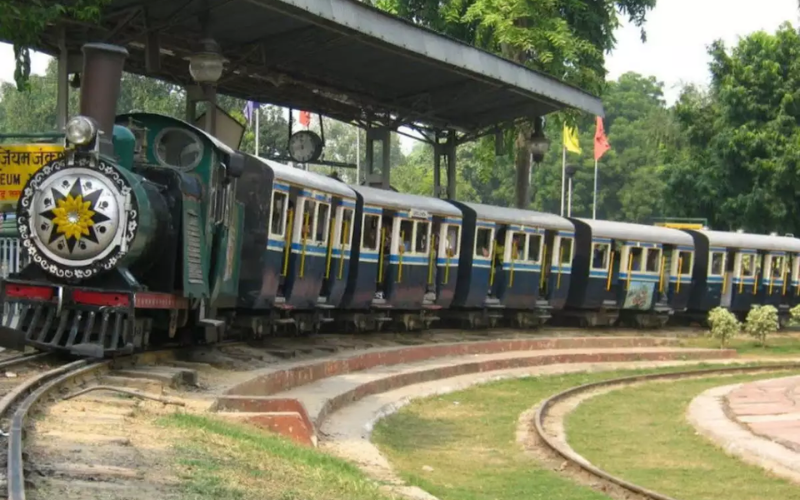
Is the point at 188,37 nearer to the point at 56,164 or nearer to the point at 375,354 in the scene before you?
the point at 375,354

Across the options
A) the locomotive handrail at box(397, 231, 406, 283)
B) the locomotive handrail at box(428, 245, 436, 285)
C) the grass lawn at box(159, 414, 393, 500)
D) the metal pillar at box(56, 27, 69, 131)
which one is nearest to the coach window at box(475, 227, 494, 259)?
the locomotive handrail at box(428, 245, 436, 285)

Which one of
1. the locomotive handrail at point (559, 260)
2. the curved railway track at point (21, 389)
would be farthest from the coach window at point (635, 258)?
the curved railway track at point (21, 389)

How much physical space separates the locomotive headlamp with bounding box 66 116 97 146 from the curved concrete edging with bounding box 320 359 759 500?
384 cm

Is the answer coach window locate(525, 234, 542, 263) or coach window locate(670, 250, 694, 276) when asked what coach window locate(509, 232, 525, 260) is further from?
coach window locate(670, 250, 694, 276)

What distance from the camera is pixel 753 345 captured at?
96.8 feet

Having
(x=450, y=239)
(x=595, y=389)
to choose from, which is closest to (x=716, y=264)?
(x=450, y=239)

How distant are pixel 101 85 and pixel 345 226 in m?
7.76

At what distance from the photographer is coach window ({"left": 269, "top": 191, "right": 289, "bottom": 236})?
1634 centimetres

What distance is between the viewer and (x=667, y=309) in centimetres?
3055

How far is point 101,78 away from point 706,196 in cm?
2967

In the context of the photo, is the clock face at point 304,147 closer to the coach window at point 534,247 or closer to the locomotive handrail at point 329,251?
the coach window at point 534,247

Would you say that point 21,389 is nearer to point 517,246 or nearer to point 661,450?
point 661,450

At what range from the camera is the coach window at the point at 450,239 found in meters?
23.5

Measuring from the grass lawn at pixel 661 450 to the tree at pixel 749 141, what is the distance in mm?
19098
